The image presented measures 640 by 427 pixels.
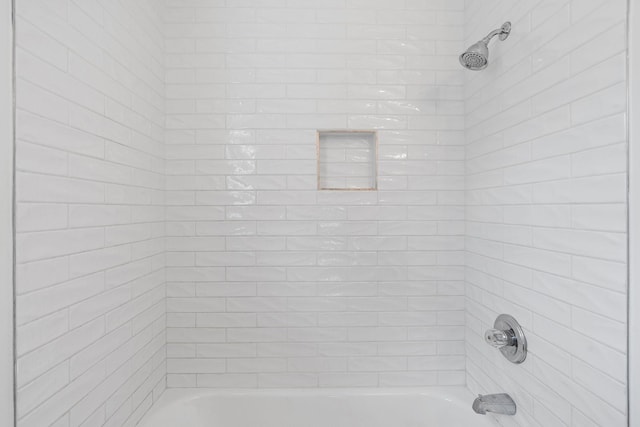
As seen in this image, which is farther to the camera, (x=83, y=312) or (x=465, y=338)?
(x=465, y=338)

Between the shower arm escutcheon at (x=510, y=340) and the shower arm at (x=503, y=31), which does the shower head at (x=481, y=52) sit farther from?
the shower arm escutcheon at (x=510, y=340)

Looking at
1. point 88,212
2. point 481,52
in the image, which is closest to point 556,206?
point 481,52

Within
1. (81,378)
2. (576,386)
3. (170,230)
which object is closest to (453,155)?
(576,386)

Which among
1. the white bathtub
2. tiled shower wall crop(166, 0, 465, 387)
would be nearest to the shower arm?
tiled shower wall crop(166, 0, 465, 387)

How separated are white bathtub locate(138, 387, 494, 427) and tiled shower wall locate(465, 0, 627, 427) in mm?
282

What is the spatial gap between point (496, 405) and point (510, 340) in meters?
0.27

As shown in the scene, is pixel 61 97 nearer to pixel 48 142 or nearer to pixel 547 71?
pixel 48 142

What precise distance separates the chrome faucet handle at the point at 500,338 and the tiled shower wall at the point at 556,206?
0.07 m

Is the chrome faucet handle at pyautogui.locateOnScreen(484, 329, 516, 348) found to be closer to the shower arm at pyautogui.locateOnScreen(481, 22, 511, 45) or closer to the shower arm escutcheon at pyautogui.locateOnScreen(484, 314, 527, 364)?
the shower arm escutcheon at pyautogui.locateOnScreen(484, 314, 527, 364)

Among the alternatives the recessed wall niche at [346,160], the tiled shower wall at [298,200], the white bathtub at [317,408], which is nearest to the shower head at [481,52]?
the tiled shower wall at [298,200]

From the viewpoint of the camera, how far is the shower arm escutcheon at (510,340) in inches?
46.9

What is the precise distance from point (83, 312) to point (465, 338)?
1.65 m

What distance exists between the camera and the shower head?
125 cm

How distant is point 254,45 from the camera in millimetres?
1624
